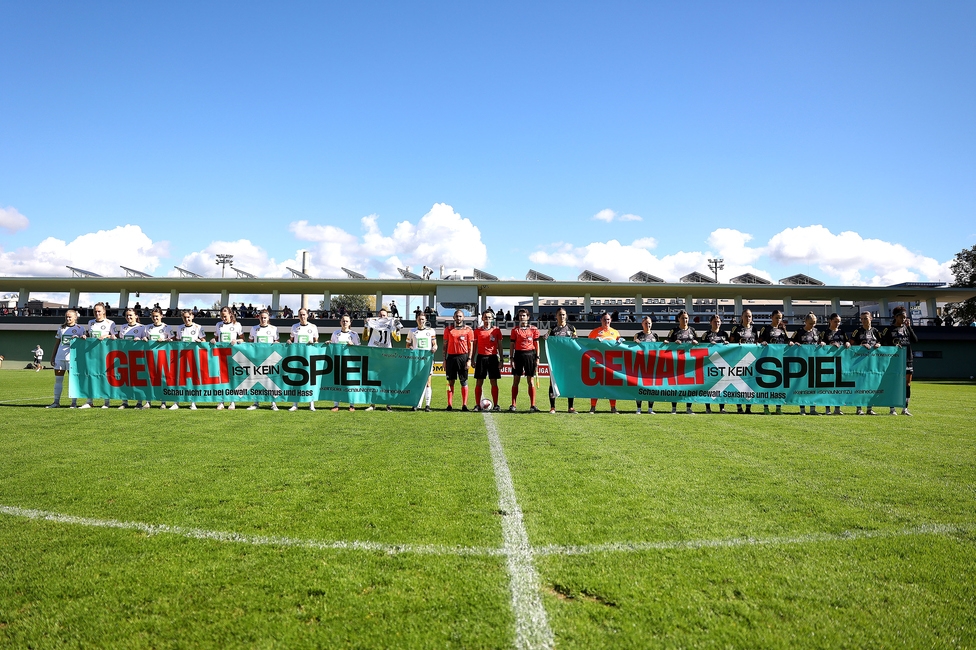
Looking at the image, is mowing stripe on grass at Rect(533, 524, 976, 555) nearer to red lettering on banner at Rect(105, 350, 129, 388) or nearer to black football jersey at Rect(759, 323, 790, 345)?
black football jersey at Rect(759, 323, 790, 345)

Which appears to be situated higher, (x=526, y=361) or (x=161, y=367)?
(x=526, y=361)

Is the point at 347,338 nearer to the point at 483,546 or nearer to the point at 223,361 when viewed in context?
the point at 223,361

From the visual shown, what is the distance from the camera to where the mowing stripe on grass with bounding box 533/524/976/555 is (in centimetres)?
312

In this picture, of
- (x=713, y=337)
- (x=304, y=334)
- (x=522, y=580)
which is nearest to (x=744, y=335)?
(x=713, y=337)

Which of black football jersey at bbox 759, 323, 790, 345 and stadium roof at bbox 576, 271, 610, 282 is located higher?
stadium roof at bbox 576, 271, 610, 282

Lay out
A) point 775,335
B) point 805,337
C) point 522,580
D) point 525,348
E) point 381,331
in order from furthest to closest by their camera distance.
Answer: point 381,331 < point 805,337 < point 775,335 < point 525,348 < point 522,580

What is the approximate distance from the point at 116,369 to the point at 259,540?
9.14 meters

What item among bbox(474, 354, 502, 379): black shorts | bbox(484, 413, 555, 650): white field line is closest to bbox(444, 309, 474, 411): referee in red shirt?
bbox(474, 354, 502, 379): black shorts

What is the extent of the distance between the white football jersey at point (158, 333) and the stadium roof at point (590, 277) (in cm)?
3676

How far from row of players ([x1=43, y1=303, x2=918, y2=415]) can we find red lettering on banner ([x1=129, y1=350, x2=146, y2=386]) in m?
0.47

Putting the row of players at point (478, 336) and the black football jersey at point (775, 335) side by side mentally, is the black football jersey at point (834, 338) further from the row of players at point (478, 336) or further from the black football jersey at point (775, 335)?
the black football jersey at point (775, 335)

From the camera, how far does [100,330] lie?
1084 cm

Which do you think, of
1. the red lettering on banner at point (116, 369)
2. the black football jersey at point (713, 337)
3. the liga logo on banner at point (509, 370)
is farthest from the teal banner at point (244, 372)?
the liga logo on banner at point (509, 370)

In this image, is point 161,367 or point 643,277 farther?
point 643,277
